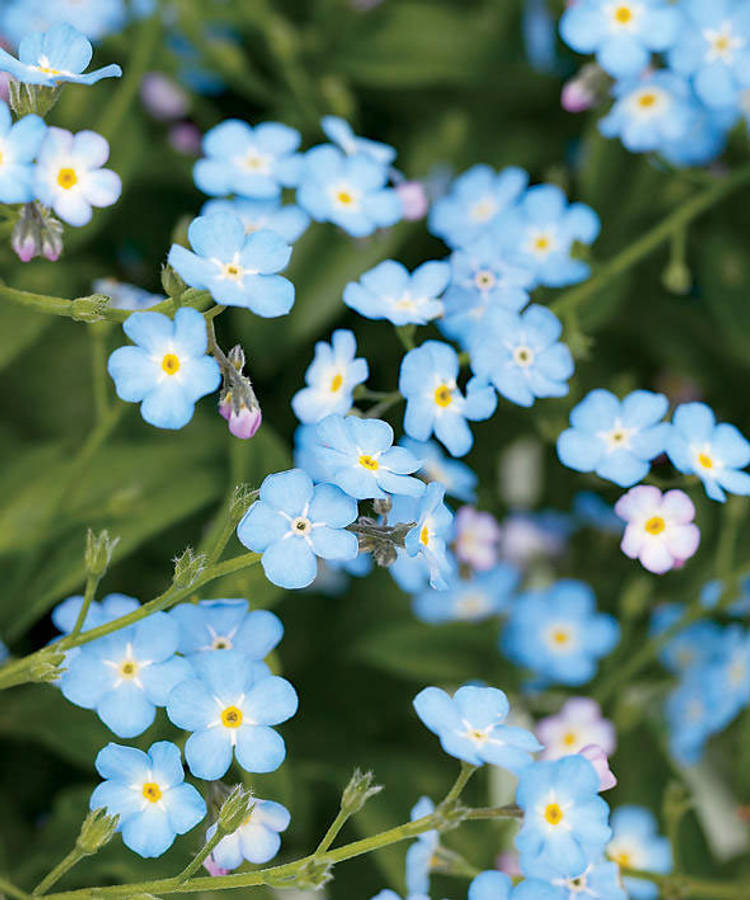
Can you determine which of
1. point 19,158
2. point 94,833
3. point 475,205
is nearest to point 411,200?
point 475,205

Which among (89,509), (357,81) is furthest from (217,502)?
(357,81)

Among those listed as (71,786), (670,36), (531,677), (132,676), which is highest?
(670,36)

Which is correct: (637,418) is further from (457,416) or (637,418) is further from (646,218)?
(646,218)

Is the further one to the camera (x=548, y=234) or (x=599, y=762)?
(x=548, y=234)

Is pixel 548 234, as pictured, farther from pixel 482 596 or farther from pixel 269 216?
pixel 482 596

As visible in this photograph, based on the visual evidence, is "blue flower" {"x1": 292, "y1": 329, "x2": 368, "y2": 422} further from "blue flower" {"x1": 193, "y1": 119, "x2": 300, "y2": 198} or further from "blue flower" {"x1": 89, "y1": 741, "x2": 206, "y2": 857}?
"blue flower" {"x1": 89, "y1": 741, "x2": 206, "y2": 857}

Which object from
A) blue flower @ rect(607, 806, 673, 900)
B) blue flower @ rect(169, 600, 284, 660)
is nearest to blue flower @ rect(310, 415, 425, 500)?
blue flower @ rect(169, 600, 284, 660)
